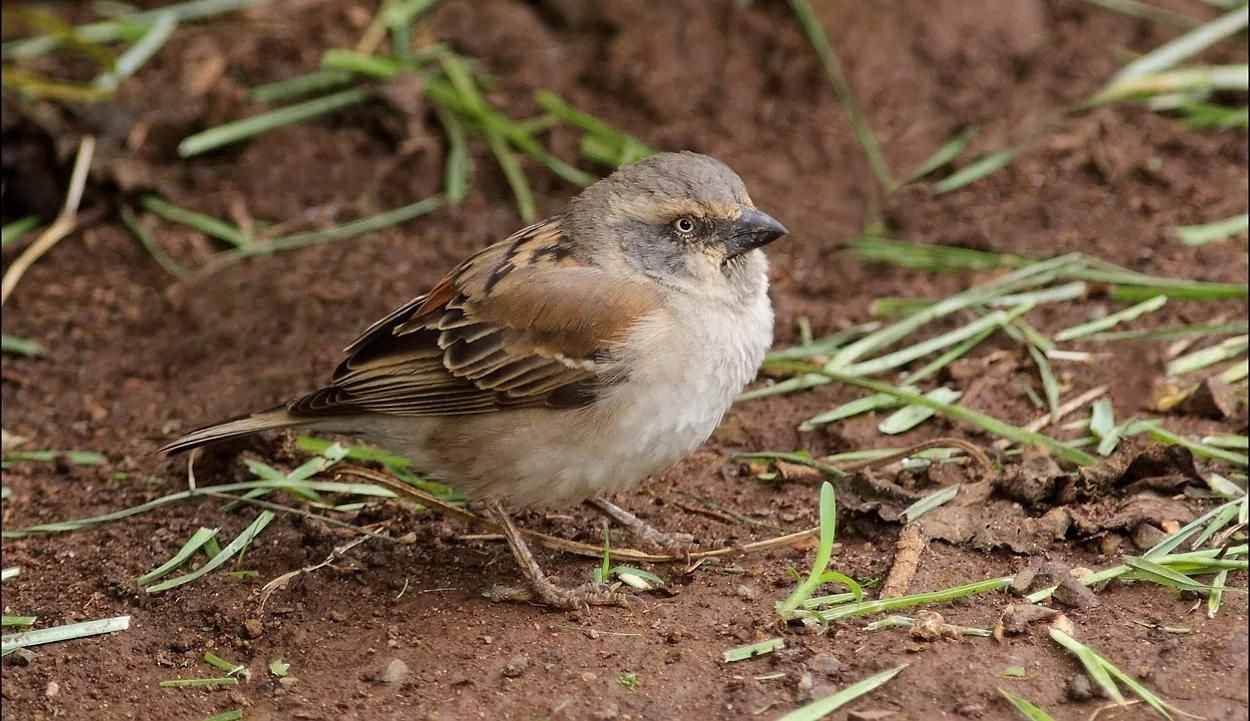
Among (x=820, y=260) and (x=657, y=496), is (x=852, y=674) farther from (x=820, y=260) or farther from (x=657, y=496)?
(x=820, y=260)

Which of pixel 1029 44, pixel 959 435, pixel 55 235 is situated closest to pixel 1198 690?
pixel 959 435

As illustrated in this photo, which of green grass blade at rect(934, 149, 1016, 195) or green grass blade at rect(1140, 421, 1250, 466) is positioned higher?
green grass blade at rect(934, 149, 1016, 195)

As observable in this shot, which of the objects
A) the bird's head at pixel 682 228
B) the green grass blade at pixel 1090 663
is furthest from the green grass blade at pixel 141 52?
the green grass blade at pixel 1090 663

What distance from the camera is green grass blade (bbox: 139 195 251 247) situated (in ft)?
24.8

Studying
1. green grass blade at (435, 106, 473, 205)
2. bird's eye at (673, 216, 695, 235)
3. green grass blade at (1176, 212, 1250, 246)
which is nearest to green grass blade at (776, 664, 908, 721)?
bird's eye at (673, 216, 695, 235)

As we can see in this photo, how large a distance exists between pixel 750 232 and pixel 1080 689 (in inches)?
73.0

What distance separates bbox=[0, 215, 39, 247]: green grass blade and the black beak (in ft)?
13.6

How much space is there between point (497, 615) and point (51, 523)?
6.18 feet

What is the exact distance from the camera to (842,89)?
26.6 ft

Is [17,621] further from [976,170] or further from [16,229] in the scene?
[976,170]

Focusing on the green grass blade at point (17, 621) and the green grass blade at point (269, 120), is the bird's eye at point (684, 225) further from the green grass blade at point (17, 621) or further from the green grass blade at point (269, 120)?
the green grass blade at point (269, 120)

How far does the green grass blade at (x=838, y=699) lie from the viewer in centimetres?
414

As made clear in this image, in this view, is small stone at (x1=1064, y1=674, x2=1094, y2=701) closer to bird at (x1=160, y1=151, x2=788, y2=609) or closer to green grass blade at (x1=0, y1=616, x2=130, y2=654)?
bird at (x1=160, y1=151, x2=788, y2=609)

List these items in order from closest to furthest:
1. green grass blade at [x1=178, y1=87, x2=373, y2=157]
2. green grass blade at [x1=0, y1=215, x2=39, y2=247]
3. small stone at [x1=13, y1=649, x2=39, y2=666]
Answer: small stone at [x1=13, y1=649, x2=39, y2=666] → green grass blade at [x1=0, y1=215, x2=39, y2=247] → green grass blade at [x1=178, y1=87, x2=373, y2=157]
